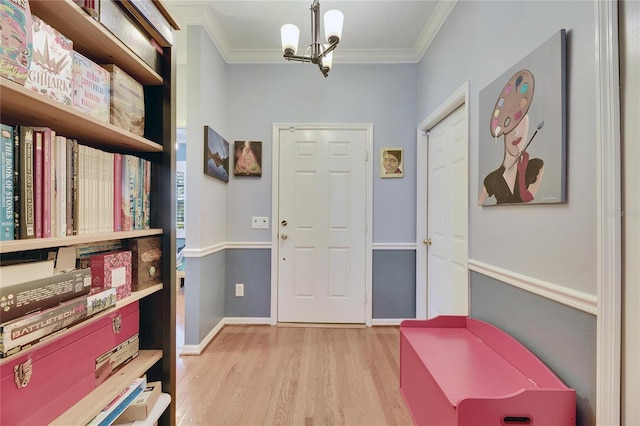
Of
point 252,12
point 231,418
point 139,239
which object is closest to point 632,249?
point 139,239

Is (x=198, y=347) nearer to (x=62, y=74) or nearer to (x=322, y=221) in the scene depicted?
(x=322, y=221)

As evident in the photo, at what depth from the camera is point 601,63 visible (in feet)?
2.86

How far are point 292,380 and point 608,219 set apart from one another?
1.86 metres

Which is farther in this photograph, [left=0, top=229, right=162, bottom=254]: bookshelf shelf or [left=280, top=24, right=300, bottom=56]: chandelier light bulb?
[left=280, top=24, right=300, bottom=56]: chandelier light bulb

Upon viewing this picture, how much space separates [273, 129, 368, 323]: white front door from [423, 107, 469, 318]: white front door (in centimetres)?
64

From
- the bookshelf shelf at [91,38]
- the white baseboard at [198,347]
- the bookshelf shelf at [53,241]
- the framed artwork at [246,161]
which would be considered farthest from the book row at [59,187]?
the framed artwork at [246,161]

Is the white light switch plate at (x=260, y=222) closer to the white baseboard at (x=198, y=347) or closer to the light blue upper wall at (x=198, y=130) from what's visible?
the light blue upper wall at (x=198, y=130)

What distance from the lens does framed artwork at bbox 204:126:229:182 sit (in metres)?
2.27

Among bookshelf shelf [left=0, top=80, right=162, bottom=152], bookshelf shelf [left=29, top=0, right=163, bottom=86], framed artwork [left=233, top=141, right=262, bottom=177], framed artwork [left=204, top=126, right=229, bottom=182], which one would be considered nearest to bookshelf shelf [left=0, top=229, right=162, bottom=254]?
bookshelf shelf [left=0, top=80, right=162, bottom=152]

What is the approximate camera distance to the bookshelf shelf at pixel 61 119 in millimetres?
712

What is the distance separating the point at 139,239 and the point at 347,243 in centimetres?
194

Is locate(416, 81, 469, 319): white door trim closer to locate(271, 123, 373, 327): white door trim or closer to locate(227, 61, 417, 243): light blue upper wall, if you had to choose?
locate(227, 61, 417, 243): light blue upper wall

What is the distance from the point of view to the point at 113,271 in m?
1.02

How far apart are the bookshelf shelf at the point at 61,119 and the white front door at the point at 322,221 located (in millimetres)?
1671
